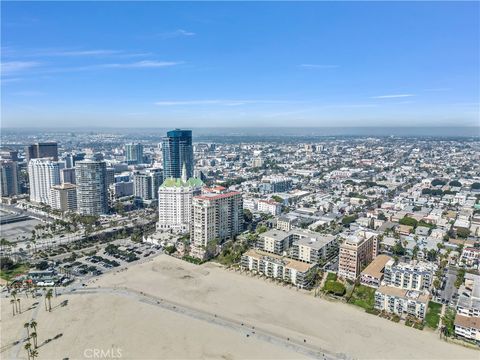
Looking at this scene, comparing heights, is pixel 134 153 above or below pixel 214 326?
above

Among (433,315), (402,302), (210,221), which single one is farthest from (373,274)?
(210,221)

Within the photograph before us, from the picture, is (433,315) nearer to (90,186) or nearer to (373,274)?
(373,274)

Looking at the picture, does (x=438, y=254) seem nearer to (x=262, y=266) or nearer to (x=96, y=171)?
(x=262, y=266)

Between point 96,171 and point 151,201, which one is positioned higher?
point 96,171

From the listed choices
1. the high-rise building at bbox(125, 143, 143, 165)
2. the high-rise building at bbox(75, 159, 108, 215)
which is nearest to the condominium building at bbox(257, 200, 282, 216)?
the high-rise building at bbox(75, 159, 108, 215)

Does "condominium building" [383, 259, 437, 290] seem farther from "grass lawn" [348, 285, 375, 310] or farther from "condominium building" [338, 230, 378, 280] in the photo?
"condominium building" [338, 230, 378, 280]

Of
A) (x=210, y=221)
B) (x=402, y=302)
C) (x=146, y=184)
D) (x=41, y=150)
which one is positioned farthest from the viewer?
(x=41, y=150)

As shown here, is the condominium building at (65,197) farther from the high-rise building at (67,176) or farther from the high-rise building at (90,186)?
the high-rise building at (67,176)

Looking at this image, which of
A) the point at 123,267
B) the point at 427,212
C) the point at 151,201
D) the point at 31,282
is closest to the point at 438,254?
the point at 427,212
